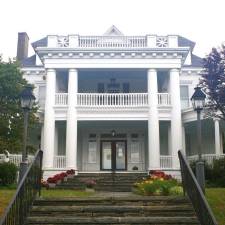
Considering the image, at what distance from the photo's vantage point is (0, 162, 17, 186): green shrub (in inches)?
794

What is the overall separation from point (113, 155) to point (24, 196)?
61.7ft

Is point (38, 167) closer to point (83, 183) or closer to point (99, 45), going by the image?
point (83, 183)

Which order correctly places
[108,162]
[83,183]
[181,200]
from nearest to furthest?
[181,200], [83,183], [108,162]

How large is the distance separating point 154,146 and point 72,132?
4.98 m

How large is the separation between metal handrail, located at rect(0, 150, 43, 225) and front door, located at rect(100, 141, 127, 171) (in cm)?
1651

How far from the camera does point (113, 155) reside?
27672mm

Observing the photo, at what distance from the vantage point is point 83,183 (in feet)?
70.6

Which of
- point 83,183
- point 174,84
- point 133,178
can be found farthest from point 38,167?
point 174,84

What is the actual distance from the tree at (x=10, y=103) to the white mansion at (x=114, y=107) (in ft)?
12.5

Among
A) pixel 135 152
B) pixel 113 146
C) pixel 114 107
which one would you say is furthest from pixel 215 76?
pixel 113 146

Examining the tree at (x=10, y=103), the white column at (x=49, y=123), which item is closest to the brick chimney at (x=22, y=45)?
the white column at (x=49, y=123)

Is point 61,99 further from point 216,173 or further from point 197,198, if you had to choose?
point 197,198

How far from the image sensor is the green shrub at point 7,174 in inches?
794

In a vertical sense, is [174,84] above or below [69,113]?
above
